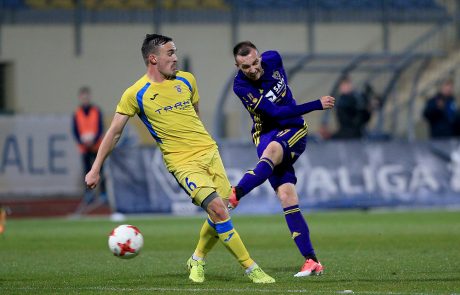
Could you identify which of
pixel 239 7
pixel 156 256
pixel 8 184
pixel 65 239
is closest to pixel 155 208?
pixel 8 184

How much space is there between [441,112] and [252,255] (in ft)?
37.8

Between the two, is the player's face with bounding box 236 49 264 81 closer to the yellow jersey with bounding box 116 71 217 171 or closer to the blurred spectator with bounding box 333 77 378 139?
the yellow jersey with bounding box 116 71 217 171

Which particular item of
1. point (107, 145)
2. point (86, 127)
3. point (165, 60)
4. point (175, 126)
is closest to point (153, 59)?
point (165, 60)

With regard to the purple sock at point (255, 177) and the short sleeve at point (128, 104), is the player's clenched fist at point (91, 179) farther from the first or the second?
the purple sock at point (255, 177)

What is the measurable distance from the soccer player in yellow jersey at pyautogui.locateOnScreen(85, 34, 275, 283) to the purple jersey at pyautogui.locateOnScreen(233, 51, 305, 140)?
0.59 m

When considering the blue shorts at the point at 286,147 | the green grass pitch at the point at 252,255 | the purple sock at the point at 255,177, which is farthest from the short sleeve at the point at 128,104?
the green grass pitch at the point at 252,255

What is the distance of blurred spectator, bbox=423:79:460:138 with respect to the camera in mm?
A: 22484

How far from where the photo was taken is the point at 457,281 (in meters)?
8.79

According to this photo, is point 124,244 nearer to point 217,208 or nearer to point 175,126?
point 217,208

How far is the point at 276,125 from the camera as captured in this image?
9.98m

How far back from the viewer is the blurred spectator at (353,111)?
21328mm

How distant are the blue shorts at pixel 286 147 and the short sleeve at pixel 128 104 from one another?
53.1 inches

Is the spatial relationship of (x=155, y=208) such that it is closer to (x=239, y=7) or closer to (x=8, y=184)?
(x=8, y=184)

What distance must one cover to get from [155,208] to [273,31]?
951cm
